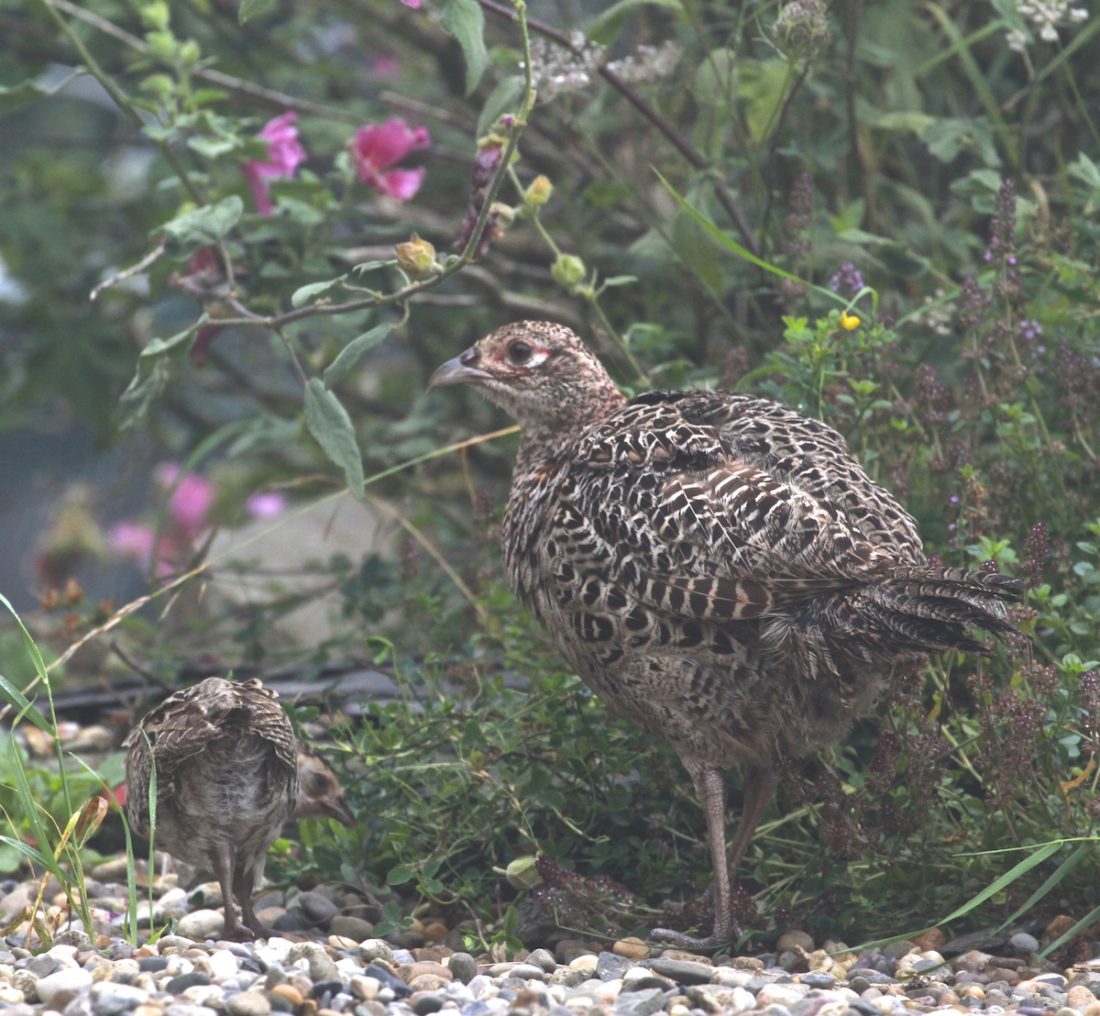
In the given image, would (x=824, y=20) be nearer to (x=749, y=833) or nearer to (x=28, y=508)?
(x=749, y=833)

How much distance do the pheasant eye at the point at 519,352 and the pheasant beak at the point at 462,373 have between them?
2.9 inches

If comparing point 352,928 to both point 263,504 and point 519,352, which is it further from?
point 263,504

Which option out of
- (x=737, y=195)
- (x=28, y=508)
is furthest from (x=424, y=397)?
(x=28, y=508)

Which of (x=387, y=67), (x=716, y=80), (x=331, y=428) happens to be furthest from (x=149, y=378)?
(x=387, y=67)

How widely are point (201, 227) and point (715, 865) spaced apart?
2.19m

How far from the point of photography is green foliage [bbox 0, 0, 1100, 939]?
3.67m

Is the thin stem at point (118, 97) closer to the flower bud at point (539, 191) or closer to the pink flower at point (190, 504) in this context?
the flower bud at point (539, 191)

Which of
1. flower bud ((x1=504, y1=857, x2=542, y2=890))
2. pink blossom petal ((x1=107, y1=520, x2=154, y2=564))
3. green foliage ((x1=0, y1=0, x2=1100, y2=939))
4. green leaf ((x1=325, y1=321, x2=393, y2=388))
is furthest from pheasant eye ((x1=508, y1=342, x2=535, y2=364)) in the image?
pink blossom petal ((x1=107, y1=520, x2=154, y2=564))

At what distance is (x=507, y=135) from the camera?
164 inches

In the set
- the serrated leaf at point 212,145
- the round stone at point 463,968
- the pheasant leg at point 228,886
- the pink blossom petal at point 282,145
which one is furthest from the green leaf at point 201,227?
the round stone at point 463,968

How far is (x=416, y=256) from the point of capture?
148 inches

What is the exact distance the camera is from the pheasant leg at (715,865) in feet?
11.6

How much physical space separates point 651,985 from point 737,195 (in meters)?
2.83

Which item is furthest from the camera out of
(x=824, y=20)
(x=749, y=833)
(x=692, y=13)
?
(x=692, y=13)
